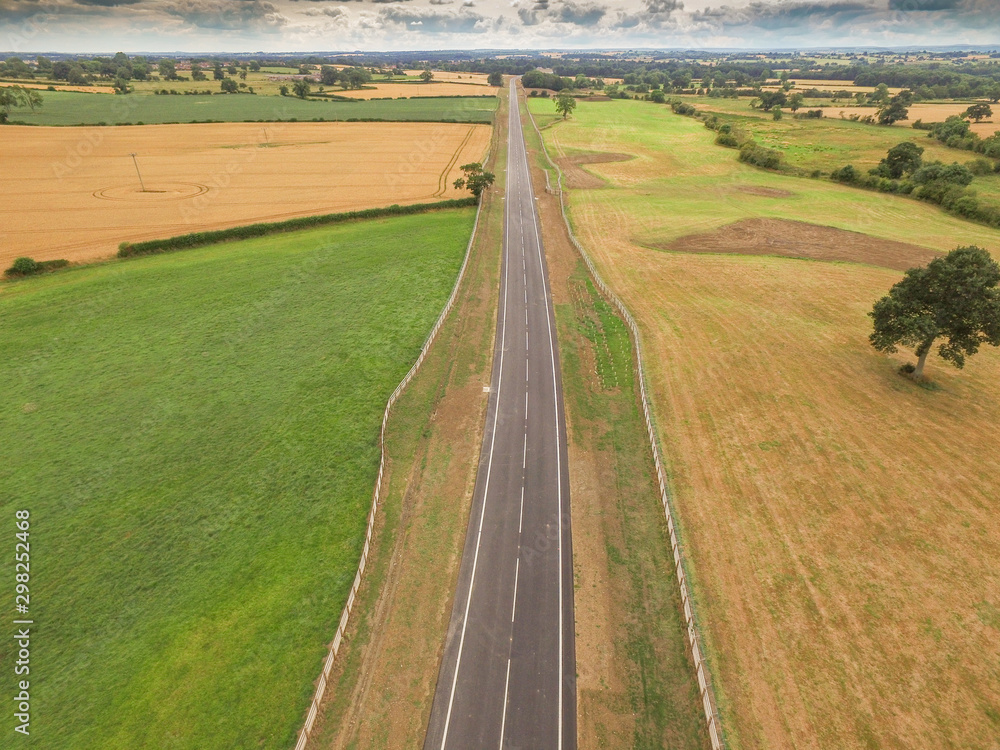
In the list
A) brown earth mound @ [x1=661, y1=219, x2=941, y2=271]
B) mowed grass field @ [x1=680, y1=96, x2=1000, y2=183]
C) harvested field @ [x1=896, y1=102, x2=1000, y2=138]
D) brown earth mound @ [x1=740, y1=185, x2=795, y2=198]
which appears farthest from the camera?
harvested field @ [x1=896, y1=102, x2=1000, y2=138]

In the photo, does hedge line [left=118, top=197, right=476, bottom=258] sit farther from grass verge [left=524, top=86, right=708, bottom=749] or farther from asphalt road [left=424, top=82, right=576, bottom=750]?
grass verge [left=524, top=86, right=708, bottom=749]

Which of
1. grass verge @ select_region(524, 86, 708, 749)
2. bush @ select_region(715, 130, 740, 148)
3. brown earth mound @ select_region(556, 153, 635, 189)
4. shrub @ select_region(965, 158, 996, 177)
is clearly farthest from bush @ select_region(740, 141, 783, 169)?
grass verge @ select_region(524, 86, 708, 749)

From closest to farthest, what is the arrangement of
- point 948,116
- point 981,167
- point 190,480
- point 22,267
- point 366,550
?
point 366,550 → point 190,480 → point 22,267 → point 981,167 → point 948,116

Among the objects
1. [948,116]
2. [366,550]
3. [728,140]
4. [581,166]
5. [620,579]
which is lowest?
[620,579]

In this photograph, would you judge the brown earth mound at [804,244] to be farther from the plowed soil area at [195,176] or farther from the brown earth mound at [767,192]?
the plowed soil area at [195,176]

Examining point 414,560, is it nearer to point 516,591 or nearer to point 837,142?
point 516,591

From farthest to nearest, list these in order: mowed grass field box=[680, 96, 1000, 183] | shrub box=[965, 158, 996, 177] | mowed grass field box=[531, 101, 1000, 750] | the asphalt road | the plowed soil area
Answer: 1. mowed grass field box=[680, 96, 1000, 183]
2. shrub box=[965, 158, 996, 177]
3. the plowed soil area
4. mowed grass field box=[531, 101, 1000, 750]
5. the asphalt road

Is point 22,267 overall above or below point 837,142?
below

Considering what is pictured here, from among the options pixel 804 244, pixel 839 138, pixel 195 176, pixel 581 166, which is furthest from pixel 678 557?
pixel 839 138
